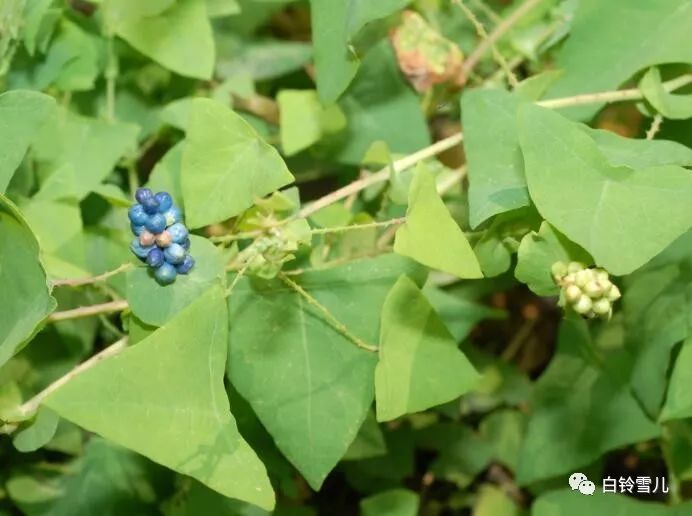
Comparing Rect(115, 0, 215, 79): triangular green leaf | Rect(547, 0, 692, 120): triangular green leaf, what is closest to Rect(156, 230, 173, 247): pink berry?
Rect(115, 0, 215, 79): triangular green leaf

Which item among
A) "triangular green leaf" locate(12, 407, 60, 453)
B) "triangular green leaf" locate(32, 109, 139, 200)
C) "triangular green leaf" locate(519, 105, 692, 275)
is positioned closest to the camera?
"triangular green leaf" locate(519, 105, 692, 275)

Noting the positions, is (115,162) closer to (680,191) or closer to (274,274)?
(274,274)

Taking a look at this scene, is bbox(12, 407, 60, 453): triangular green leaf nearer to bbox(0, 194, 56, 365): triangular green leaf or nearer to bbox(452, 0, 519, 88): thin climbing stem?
bbox(0, 194, 56, 365): triangular green leaf

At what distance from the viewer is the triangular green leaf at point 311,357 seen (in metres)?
0.73

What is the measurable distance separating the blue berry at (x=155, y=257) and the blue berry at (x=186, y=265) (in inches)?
0.6

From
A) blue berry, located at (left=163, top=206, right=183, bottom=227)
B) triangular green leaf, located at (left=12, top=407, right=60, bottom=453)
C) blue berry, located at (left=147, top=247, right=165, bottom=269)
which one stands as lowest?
triangular green leaf, located at (left=12, top=407, right=60, bottom=453)

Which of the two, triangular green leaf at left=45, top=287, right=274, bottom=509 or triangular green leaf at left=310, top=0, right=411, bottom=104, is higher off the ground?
triangular green leaf at left=310, top=0, right=411, bottom=104

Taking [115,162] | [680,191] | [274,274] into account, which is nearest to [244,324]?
[274,274]

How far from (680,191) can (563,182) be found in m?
0.07

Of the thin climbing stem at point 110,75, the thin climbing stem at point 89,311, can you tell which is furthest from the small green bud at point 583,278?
the thin climbing stem at point 110,75

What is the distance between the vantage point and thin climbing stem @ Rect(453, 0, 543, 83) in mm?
897

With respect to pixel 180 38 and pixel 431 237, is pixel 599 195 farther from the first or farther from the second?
pixel 180 38

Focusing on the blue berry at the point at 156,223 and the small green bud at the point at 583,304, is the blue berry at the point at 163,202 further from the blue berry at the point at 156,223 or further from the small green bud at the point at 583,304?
the small green bud at the point at 583,304

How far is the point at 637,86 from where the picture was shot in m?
0.79
